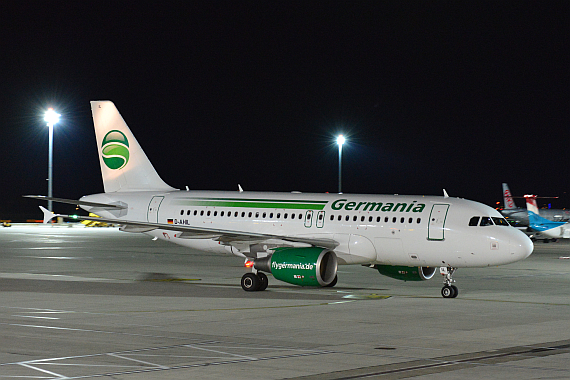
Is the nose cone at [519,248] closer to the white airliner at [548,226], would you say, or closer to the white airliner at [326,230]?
the white airliner at [326,230]

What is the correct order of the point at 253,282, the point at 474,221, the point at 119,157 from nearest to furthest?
the point at 474,221 < the point at 253,282 < the point at 119,157

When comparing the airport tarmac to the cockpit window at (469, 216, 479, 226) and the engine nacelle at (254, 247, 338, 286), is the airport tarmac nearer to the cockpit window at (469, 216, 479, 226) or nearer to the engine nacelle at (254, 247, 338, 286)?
the engine nacelle at (254, 247, 338, 286)

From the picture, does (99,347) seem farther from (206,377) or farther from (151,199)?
(151,199)

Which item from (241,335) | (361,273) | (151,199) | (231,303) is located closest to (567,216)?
(361,273)

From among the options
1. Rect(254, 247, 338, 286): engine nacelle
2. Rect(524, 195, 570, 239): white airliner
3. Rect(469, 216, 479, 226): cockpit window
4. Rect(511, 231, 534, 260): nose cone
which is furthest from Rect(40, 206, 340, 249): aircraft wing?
Rect(524, 195, 570, 239): white airliner

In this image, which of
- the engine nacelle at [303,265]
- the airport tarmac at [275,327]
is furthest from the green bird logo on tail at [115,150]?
the engine nacelle at [303,265]

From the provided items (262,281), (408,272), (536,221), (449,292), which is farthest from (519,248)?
(536,221)

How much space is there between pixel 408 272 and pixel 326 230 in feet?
10.8

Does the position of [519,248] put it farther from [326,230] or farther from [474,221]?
[326,230]

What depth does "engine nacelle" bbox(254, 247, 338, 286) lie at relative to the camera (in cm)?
2545

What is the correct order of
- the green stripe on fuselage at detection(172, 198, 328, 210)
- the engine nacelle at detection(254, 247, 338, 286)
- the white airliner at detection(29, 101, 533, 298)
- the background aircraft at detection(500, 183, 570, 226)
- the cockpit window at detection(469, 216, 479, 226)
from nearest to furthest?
the engine nacelle at detection(254, 247, 338, 286) < the white airliner at detection(29, 101, 533, 298) < the cockpit window at detection(469, 216, 479, 226) < the green stripe on fuselage at detection(172, 198, 328, 210) < the background aircraft at detection(500, 183, 570, 226)

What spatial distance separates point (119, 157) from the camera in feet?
113

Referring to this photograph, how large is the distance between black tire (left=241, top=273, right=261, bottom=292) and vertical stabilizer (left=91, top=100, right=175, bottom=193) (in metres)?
8.67

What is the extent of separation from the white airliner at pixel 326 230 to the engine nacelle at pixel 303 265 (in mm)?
32
